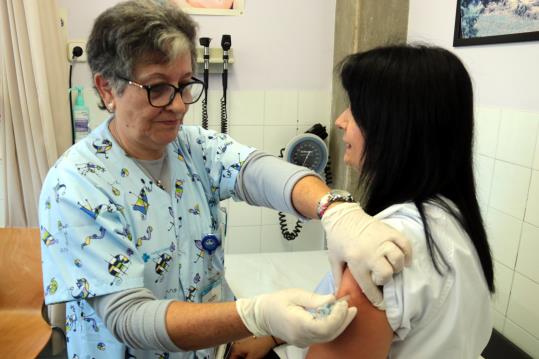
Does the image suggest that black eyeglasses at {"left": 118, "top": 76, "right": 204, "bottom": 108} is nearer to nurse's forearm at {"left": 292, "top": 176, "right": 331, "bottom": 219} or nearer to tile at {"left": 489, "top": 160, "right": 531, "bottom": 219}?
nurse's forearm at {"left": 292, "top": 176, "right": 331, "bottom": 219}

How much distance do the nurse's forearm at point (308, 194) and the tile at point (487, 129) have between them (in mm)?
918

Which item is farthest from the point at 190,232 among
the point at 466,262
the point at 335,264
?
the point at 466,262

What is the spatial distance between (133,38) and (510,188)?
4.83 feet

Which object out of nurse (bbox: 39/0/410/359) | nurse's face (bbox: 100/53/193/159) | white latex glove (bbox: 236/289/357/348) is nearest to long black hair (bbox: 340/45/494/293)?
nurse (bbox: 39/0/410/359)

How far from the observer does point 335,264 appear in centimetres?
91

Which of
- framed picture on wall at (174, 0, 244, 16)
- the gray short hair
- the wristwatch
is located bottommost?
the wristwatch

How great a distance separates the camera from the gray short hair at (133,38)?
3.12 feet

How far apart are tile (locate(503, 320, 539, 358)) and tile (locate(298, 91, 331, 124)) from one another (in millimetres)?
1632

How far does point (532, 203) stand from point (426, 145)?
0.95 metres

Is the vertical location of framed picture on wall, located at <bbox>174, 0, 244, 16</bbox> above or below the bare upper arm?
above

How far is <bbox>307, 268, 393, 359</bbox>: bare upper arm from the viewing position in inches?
30.5

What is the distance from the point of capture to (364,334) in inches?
30.6

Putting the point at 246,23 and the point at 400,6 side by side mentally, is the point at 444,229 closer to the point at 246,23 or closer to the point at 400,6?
the point at 400,6

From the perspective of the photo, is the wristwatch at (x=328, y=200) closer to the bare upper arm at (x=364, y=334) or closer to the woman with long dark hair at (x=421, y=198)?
the woman with long dark hair at (x=421, y=198)
